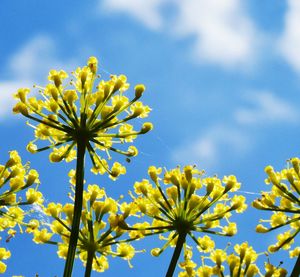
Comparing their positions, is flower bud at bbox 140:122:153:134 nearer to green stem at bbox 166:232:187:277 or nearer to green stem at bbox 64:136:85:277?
green stem at bbox 64:136:85:277

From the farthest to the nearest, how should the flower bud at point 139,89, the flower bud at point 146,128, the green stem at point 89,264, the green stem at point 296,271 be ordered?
1. the flower bud at point 139,89
2. the flower bud at point 146,128
3. the green stem at point 89,264
4. the green stem at point 296,271

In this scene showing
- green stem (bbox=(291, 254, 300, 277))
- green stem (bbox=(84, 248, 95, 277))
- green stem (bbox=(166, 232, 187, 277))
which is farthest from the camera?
green stem (bbox=(84, 248, 95, 277))

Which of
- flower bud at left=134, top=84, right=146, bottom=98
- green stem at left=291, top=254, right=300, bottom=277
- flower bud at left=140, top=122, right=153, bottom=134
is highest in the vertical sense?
flower bud at left=134, top=84, right=146, bottom=98

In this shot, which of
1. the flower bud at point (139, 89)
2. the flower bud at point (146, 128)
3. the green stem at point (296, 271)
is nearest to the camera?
the green stem at point (296, 271)

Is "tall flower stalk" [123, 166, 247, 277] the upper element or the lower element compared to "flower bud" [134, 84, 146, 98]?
lower

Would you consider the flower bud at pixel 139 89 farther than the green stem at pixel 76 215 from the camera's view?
Yes

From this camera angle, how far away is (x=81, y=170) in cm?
746

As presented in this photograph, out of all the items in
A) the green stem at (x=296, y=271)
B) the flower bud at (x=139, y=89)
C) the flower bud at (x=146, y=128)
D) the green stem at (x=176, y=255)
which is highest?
the flower bud at (x=139, y=89)

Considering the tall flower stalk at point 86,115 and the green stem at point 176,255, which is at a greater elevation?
the tall flower stalk at point 86,115

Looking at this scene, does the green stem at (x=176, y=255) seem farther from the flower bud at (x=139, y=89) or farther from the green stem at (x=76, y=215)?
the flower bud at (x=139, y=89)

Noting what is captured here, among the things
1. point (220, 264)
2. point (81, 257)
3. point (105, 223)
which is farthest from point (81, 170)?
point (220, 264)

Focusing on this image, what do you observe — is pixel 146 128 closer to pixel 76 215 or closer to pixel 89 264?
pixel 76 215

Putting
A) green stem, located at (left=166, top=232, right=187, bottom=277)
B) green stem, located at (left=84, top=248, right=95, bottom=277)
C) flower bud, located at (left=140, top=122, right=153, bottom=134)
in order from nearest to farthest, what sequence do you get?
green stem, located at (left=166, top=232, right=187, bottom=277)
green stem, located at (left=84, top=248, right=95, bottom=277)
flower bud, located at (left=140, top=122, right=153, bottom=134)

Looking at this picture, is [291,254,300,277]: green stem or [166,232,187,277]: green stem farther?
[166,232,187,277]: green stem
